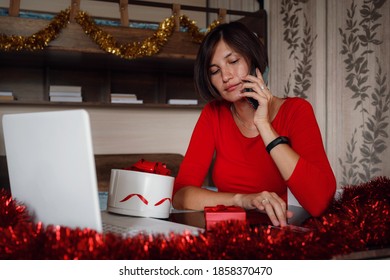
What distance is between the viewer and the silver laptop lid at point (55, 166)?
2.44ft

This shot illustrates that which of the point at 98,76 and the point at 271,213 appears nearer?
the point at 271,213

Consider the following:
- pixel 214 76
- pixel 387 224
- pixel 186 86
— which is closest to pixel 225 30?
pixel 214 76

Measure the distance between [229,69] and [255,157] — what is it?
0.31 meters

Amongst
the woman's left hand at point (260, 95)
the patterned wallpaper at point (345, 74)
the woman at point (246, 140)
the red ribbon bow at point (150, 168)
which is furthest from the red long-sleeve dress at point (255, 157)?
the patterned wallpaper at point (345, 74)

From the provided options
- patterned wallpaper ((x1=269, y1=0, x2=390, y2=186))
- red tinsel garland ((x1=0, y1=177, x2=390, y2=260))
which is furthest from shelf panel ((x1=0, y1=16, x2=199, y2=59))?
red tinsel garland ((x1=0, y1=177, x2=390, y2=260))

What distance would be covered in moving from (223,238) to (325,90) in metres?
2.93

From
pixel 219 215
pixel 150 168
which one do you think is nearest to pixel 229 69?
pixel 150 168

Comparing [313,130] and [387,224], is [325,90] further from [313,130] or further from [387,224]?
[387,224]

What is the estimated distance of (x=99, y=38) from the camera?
3.38 meters

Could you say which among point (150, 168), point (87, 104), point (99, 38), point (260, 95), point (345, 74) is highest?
point (99, 38)

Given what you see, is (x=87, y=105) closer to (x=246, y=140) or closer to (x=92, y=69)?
(x=92, y=69)

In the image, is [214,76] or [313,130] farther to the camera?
[214,76]
